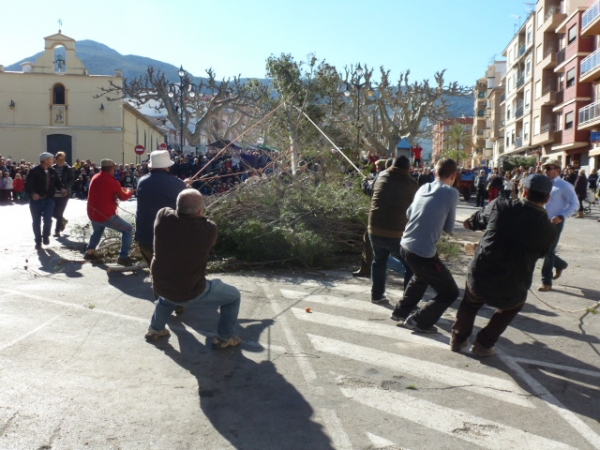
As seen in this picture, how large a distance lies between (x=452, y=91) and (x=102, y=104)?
2811cm

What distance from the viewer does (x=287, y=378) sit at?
4.94 meters

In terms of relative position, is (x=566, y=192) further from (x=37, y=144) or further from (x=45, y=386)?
(x=37, y=144)

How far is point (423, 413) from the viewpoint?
4332 millimetres

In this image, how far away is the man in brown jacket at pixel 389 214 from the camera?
280 inches

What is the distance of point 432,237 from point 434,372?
1.37m

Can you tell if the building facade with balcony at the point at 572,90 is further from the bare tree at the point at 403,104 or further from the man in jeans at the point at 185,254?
the man in jeans at the point at 185,254

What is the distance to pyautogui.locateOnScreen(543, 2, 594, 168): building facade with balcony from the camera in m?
46.8

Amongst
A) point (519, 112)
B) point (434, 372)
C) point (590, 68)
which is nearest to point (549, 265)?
point (434, 372)

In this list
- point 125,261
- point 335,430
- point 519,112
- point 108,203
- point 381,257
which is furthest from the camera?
point 519,112

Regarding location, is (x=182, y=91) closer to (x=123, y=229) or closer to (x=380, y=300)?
(x=123, y=229)

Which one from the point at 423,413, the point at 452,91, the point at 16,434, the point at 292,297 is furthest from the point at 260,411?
the point at 452,91

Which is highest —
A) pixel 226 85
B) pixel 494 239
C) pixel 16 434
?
pixel 226 85

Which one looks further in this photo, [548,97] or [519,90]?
[519,90]

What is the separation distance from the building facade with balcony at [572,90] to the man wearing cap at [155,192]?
4181 cm
